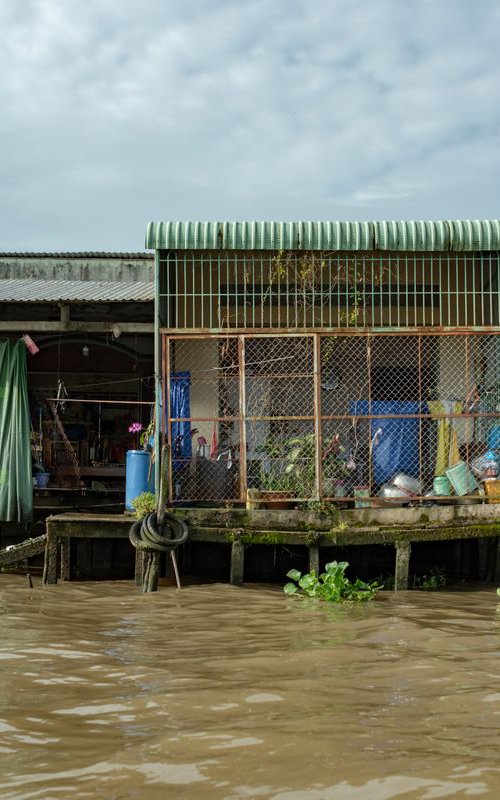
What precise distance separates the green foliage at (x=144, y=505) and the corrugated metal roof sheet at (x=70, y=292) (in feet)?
11.8

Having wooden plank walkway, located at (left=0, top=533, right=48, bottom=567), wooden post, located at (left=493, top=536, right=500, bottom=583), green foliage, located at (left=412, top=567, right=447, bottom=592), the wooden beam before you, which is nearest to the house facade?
the wooden beam

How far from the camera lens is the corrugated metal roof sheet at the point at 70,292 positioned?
1277 cm

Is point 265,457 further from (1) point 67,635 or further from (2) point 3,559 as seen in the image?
(1) point 67,635

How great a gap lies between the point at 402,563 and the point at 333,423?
2.57 metres

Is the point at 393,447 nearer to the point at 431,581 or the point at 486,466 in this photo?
the point at 486,466

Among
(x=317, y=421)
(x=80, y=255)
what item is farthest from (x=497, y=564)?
(x=80, y=255)

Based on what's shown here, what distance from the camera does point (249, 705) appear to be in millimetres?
4762

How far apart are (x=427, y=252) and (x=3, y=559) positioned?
296 inches

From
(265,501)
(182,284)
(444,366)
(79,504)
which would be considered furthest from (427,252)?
(79,504)

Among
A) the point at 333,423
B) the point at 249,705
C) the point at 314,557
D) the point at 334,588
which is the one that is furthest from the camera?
the point at 333,423

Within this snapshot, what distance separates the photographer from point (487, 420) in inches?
440

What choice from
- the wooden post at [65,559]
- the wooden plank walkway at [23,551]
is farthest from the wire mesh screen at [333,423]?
the wooden plank walkway at [23,551]

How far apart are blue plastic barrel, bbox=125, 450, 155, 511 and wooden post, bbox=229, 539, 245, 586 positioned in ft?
4.76

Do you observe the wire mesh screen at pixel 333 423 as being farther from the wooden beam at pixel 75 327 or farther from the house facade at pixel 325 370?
the wooden beam at pixel 75 327
